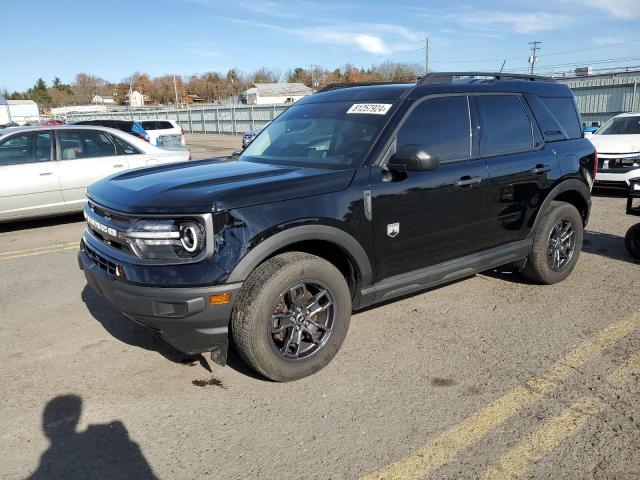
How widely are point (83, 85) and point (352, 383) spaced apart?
144 meters

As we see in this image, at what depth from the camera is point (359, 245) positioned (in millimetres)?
3453

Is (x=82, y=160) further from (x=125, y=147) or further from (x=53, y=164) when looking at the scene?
(x=125, y=147)

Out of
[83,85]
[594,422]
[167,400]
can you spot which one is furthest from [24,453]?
[83,85]

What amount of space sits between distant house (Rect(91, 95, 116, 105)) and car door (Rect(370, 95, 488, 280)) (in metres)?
132

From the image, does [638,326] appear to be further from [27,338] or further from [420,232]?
[27,338]

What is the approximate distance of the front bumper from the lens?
288 centimetres

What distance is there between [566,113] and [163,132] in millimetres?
18186

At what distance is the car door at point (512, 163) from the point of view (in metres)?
4.28

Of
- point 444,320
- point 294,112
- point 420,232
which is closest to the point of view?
point 420,232

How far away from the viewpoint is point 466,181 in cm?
401

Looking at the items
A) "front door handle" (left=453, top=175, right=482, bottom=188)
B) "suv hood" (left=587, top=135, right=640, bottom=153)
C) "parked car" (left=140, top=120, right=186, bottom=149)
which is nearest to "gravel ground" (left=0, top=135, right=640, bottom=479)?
"front door handle" (left=453, top=175, right=482, bottom=188)

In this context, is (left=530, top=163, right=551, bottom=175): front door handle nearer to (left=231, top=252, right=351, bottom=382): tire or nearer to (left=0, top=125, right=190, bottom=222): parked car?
(left=231, top=252, right=351, bottom=382): tire

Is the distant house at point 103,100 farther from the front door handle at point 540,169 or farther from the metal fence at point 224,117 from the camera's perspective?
the front door handle at point 540,169

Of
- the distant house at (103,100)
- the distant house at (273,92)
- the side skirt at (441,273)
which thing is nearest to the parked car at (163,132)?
the side skirt at (441,273)
